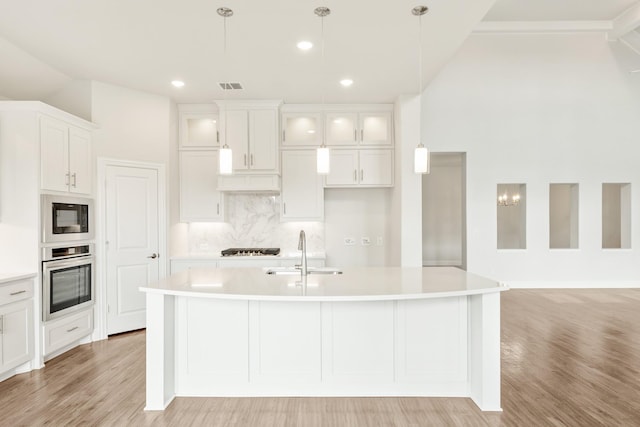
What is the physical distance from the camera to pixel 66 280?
146 inches

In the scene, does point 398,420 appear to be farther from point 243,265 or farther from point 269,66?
point 269,66

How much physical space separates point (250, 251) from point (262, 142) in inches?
56.9

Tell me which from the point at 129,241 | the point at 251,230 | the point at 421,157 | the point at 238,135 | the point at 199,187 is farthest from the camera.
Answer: the point at 251,230

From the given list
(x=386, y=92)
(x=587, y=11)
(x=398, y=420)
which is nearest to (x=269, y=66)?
(x=386, y=92)

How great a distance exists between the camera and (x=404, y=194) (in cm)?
493

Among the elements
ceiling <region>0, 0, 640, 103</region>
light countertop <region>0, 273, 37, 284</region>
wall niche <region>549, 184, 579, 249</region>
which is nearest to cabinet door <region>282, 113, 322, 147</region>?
ceiling <region>0, 0, 640, 103</region>

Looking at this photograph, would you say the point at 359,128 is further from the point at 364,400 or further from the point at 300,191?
the point at 364,400

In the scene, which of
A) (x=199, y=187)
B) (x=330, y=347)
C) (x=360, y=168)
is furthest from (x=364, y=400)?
(x=199, y=187)

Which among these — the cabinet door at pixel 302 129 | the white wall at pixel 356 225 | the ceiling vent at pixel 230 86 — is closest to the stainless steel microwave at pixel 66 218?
the ceiling vent at pixel 230 86

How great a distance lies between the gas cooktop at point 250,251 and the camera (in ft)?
16.6

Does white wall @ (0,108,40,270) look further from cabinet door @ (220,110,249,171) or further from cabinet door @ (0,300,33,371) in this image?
cabinet door @ (220,110,249,171)

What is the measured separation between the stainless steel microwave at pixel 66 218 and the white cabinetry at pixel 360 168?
287cm

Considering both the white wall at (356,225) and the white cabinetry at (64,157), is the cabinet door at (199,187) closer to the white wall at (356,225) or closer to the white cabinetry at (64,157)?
the white cabinetry at (64,157)

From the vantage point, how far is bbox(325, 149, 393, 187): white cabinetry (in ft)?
17.5
